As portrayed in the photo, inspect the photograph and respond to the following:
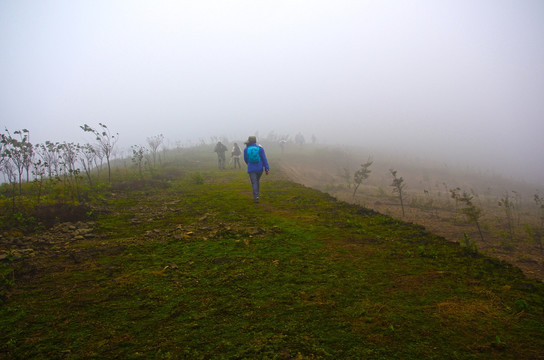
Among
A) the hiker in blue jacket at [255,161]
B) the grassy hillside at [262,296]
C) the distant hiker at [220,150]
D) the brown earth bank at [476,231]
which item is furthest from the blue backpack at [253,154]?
Result: the distant hiker at [220,150]

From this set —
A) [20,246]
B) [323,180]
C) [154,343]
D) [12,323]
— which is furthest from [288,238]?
[323,180]

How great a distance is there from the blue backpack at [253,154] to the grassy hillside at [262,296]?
2.98 meters

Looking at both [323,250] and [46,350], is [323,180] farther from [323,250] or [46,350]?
[46,350]

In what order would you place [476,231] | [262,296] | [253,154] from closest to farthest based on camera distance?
1. [262,296]
2. [253,154]
3. [476,231]

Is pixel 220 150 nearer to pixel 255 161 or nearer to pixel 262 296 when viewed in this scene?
pixel 255 161

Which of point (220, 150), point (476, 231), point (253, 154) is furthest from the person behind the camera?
point (220, 150)

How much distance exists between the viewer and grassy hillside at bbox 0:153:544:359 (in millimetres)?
2152

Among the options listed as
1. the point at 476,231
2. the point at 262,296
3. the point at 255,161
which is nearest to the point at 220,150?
the point at 255,161

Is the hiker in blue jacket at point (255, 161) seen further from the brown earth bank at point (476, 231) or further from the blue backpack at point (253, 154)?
the brown earth bank at point (476, 231)

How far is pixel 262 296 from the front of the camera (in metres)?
2.92

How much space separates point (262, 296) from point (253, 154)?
5.37 m

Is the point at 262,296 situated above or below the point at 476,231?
above

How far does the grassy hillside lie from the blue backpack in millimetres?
2980

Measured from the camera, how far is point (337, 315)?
256 centimetres
